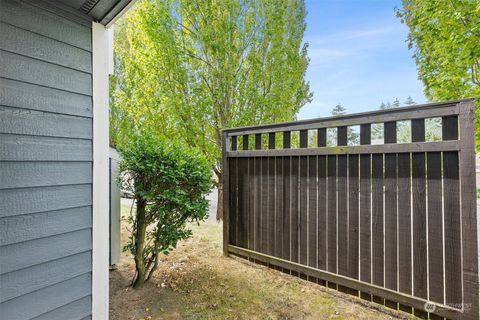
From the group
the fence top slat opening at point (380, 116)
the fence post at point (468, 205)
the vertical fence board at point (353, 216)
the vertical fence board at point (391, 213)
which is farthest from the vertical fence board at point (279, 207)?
the fence post at point (468, 205)

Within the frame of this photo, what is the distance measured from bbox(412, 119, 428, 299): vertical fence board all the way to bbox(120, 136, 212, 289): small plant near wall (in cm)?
169

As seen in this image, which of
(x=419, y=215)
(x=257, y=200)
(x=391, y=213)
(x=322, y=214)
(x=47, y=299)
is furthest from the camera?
(x=257, y=200)

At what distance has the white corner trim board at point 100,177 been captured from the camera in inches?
60.0

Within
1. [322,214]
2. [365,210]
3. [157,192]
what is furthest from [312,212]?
[157,192]

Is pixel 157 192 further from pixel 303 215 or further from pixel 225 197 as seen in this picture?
pixel 303 215

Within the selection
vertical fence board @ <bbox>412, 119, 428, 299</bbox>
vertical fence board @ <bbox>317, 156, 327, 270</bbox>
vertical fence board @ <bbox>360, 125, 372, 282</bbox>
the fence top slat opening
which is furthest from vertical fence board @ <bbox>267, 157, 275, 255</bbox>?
vertical fence board @ <bbox>412, 119, 428, 299</bbox>

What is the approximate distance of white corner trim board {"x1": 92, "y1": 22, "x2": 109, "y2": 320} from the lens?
152 cm

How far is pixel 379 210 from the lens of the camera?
6.58 ft

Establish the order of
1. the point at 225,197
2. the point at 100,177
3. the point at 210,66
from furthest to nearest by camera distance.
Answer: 1. the point at 210,66
2. the point at 225,197
3. the point at 100,177

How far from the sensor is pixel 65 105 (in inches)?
54.7

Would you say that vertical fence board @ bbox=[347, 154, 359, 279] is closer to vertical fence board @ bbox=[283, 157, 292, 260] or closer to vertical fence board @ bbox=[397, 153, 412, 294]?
vertical fence board @ bbox=[397, 153, 412, 294]

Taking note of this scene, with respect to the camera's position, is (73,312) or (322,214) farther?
(322,214)

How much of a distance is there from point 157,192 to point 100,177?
0.65m

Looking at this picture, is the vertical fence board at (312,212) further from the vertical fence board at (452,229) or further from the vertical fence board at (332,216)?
the vertical fence board at (452,229)
